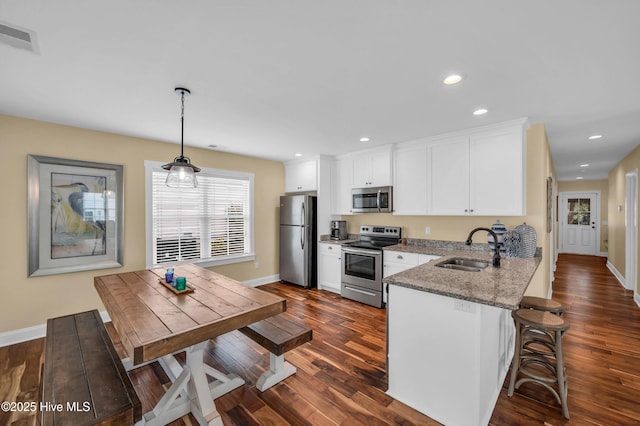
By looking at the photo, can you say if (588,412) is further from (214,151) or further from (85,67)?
(214,151)

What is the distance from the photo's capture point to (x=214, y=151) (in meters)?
4.57

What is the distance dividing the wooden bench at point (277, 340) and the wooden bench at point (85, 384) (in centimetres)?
91

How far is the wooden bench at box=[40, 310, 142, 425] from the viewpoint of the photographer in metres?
1.36

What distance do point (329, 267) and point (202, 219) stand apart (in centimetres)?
225

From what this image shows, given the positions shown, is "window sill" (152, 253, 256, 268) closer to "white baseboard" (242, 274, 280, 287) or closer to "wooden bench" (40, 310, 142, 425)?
"white baseboard" (242, 274, 280, 287)

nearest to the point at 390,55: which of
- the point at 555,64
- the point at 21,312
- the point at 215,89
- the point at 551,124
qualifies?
the point at 555,64

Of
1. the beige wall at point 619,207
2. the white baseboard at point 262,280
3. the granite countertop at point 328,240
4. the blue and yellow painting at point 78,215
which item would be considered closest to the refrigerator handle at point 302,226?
the granite countertop at point 328,240

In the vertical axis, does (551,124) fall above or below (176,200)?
above

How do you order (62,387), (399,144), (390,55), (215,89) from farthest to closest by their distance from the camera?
(399,144) → (215,89) → (390,55) → (62,387)

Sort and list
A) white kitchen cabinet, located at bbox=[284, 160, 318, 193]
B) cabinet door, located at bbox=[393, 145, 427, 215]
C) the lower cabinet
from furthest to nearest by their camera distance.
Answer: white kitchen cabinet, located at bbox=[284, 160, 318, 193] → cabinet door, located at bbox=[393, 145, 427, 215] → the lower cabinet

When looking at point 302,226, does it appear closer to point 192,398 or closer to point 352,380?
point 352,380

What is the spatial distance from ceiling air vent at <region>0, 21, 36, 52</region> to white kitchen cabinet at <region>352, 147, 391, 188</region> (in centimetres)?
377

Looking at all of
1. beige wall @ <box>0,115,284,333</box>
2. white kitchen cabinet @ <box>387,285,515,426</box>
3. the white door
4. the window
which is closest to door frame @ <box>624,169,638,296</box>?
white kitchen cabinet @ <box>387,285,515,426</box>

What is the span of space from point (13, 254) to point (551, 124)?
6.07 meters
